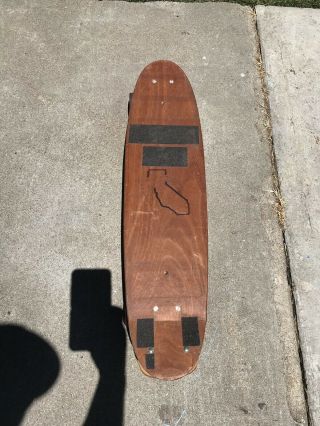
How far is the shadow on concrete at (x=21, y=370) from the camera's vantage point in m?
3.49

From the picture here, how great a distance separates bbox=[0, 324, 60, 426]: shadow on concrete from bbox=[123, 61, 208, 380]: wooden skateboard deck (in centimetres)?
95

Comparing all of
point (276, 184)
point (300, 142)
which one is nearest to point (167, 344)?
point (276, 184)

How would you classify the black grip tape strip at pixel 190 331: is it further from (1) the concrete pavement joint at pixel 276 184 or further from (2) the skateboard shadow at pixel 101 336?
(1) the concrete pavement joint at pixel 276 184

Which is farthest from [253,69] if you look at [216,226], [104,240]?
[104,240]

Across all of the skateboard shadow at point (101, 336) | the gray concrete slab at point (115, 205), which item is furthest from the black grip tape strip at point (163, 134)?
the skateboard shadow at point (101, 336)

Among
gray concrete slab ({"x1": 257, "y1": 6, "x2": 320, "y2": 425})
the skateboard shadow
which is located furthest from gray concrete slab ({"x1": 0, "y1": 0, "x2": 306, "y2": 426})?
gray concrete slab ({"x1": 257, "y1": 6, "x2": 320, "y2": 425})

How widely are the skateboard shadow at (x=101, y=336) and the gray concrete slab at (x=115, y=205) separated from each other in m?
0.01

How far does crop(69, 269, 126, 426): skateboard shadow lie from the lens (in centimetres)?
350

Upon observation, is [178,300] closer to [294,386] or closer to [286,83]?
[294,386]

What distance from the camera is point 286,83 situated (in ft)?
15.8

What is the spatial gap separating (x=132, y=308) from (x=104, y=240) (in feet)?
3.05

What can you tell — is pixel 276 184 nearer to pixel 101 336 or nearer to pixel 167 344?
pixel 167 344

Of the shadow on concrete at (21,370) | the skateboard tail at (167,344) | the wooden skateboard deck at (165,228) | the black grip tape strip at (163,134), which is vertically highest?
the black grip tape strip at (163,134)

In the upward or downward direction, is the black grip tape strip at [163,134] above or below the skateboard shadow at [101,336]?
above
